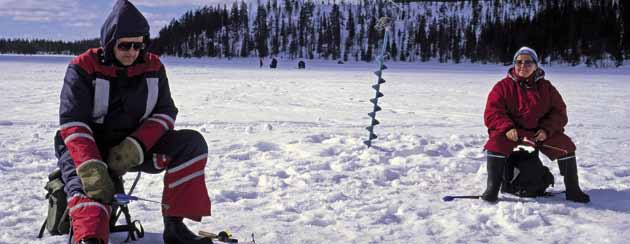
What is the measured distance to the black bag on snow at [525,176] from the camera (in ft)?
14.2

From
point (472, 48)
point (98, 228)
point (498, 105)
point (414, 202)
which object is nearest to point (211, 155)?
point (414, 202)

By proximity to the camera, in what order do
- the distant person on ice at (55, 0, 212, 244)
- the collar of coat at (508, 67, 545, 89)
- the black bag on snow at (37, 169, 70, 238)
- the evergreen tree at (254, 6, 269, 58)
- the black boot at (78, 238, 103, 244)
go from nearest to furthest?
the black boot at (78, 238, 103, 244) → the distant person on ice at (55, 0, 212, 244) → the black bag on snow at (37, 169, 70, 238) → the collar of coat at (508, 67, 545, 89) → the evergreen tree at (254, 6, 269, 58)

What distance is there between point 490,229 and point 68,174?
2.50 metres

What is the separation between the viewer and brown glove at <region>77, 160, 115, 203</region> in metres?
2.56

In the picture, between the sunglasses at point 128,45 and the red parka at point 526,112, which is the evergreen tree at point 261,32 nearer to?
the red parka at point 526,112

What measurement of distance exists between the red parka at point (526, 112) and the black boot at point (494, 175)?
0.18ft

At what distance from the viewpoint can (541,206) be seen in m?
4.05

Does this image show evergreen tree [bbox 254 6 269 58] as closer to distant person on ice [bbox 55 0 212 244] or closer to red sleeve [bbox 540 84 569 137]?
red sleeve [bbox 540 84 569 137]

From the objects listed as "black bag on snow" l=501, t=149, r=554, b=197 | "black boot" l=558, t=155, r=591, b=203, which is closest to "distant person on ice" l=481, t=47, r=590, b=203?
"black boot" l=558, t=155, r=591, b=203

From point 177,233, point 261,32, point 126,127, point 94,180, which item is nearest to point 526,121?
point 177,233

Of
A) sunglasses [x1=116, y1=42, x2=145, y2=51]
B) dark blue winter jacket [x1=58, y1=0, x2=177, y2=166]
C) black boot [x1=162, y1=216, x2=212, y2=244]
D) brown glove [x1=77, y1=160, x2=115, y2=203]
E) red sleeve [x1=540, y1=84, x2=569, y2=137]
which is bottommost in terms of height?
black boot [x1=162, y1=216, x2=212, y2=244]

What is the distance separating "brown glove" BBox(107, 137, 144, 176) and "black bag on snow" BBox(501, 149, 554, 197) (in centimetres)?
290

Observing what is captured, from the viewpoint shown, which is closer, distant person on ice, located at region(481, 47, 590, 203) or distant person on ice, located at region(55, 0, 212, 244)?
distant person on ice, located at region(55, 0, 212, 244)

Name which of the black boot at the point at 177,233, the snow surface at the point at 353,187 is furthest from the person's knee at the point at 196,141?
the snow surface at the point at 353,187
